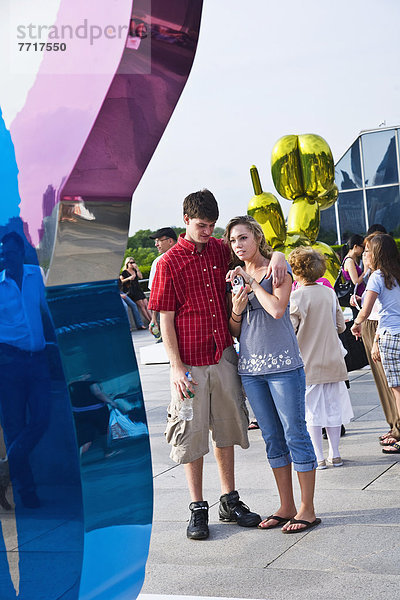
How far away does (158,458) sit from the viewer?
6129mm

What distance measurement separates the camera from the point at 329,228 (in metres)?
24.0

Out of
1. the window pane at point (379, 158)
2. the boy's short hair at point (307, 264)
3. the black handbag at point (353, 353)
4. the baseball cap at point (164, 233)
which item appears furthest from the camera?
the window pane at point (379, 158)

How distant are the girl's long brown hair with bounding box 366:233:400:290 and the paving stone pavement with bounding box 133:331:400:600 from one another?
1282 mm

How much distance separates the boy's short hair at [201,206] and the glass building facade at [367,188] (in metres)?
19.3

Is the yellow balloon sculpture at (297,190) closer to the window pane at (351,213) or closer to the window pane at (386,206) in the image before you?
the window pane at (386,206)

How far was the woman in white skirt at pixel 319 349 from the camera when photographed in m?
5.38

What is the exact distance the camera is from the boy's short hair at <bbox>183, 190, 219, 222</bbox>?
4176 mm

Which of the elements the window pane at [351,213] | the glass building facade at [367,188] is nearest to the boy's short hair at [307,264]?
the glass building facade at [367,188]

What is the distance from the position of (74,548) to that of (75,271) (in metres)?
0.95

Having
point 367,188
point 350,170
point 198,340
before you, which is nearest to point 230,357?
point 198,340

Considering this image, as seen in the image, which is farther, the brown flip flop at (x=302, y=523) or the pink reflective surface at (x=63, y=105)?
the brown flip flop at (x=302, y=523)

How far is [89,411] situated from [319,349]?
3.00 metres

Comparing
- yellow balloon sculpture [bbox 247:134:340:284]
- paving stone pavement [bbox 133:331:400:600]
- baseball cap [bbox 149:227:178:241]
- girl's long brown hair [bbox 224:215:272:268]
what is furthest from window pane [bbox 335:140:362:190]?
girl's long brown hair [bbox 224:215:272:268]

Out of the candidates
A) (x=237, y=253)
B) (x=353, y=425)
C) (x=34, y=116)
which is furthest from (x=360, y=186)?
(x=34, y=116)
